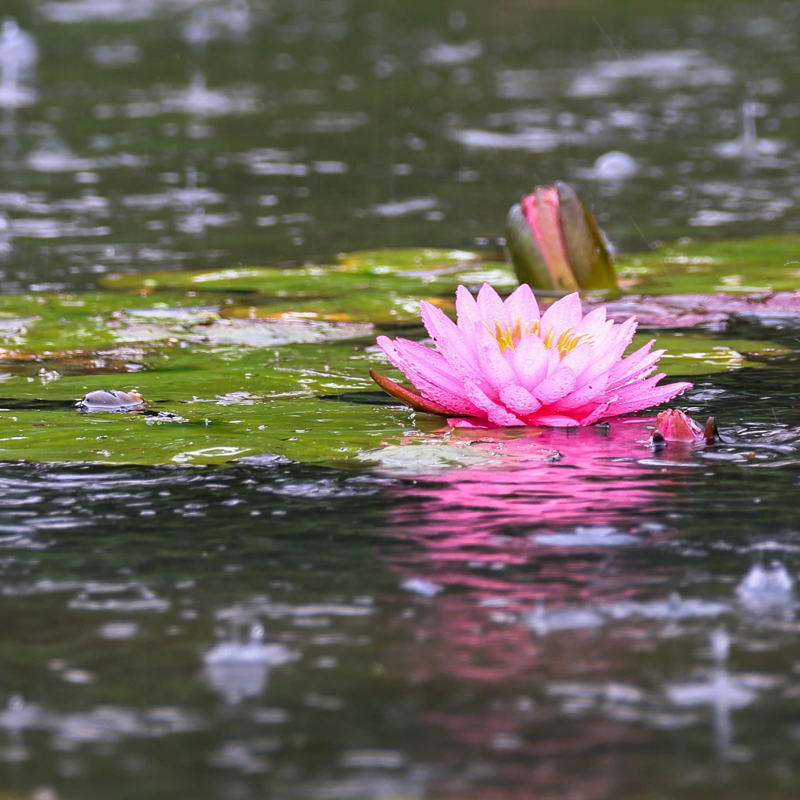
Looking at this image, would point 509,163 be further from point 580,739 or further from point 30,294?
point 580,739

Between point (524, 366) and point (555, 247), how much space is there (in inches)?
76.3

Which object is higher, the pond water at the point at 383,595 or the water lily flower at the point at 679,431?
the water lily flower at the point at 679,431

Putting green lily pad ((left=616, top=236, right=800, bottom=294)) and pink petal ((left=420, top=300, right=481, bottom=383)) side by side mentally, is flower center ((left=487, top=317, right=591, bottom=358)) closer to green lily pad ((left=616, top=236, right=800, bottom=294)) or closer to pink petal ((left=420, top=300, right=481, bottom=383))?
pink petal ((left=420, top=300, right=481, bottom=383))

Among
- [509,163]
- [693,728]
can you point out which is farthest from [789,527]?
[509,163]

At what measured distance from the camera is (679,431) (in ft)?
10.4

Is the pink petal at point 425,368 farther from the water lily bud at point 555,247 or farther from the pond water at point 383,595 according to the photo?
the water lily bud at point 555,247

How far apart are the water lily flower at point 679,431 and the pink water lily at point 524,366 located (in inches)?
3.9

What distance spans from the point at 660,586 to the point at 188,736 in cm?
84

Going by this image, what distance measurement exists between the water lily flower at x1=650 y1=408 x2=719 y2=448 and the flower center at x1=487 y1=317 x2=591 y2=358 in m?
0.26

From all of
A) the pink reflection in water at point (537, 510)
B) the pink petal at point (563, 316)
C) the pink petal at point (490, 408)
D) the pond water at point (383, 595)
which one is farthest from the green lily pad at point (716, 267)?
the pink reflection in water at point (537, 510)

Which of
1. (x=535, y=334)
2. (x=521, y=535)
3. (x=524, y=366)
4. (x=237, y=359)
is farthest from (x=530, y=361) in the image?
(x=237, y=359)

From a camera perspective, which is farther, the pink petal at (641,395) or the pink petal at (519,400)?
the pink petal at (641,395)

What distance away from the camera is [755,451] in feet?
10.2

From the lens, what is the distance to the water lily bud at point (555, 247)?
4.96 metres
